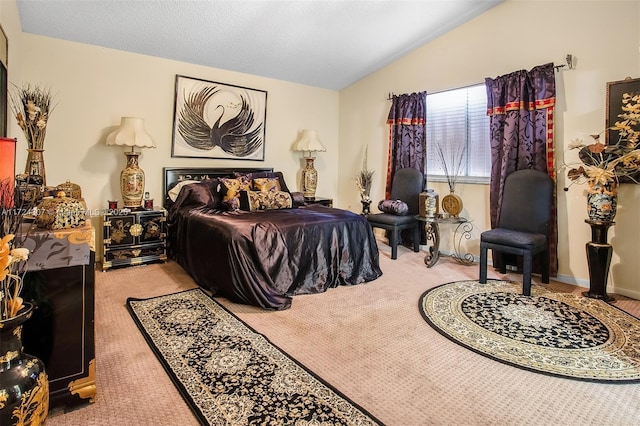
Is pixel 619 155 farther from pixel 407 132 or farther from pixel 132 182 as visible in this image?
pixel 132 182

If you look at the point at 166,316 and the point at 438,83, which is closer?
the point at 166,316

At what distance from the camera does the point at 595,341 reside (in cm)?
246

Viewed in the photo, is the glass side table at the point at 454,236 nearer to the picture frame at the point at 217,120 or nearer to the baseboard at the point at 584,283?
the baseboard at the point at 584,283

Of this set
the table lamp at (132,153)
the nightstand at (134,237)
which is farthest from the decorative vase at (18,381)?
the table lamp at (132,153)

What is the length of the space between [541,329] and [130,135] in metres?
4.29

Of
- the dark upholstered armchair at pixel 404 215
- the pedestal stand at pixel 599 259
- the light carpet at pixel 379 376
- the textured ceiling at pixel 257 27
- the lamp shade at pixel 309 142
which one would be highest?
the textured ceiling at pixel 257 27

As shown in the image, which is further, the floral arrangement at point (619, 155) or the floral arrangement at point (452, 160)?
the floral arrangement at point (452, 160)

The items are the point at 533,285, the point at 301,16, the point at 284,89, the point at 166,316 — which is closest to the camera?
the point at 166,316

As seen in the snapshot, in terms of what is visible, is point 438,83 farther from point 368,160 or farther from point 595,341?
point 595,341

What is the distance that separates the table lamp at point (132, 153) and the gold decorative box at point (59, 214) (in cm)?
245

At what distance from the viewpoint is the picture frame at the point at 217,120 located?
473cm

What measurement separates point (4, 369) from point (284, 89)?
510 cm

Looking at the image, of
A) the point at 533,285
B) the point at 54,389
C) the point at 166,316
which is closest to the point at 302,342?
the point at 166,316

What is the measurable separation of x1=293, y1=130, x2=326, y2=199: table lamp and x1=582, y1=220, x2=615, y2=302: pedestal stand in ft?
11.8
